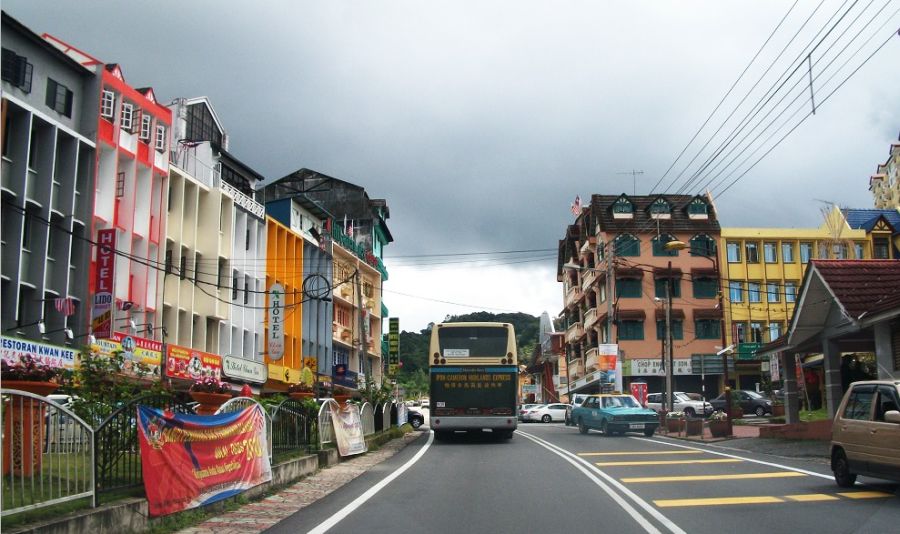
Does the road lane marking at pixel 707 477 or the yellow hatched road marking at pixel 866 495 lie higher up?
the yellow hatched road marking at pixel 866 495

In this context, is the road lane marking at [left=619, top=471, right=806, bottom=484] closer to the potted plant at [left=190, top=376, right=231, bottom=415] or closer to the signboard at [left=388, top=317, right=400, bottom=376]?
the potted plant at [left=190, top=376, right=231, bottom=415]

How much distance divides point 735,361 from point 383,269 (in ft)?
102

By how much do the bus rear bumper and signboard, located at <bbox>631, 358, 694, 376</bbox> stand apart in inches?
1360

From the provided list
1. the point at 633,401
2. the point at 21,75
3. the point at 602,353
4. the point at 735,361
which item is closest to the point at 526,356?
the point at 735,361

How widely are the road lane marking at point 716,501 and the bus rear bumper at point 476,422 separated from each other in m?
15.8

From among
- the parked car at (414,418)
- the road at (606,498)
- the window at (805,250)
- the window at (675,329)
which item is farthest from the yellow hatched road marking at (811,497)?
the window at (805,250)

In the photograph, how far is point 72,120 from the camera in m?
31.3

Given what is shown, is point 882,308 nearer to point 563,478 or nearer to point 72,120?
point 563,478

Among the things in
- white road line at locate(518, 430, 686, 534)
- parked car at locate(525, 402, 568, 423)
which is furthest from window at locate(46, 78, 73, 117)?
parked car at locate(525, 402, 568, 423)

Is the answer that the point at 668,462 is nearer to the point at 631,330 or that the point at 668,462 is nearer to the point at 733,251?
the point at 631,330

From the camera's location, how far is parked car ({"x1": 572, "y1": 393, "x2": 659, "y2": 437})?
32.0 metres

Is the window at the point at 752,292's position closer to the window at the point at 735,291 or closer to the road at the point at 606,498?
the window at the point at 735,291

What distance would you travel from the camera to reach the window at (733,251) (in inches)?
2479

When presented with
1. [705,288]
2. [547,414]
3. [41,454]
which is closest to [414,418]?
[547,414]
